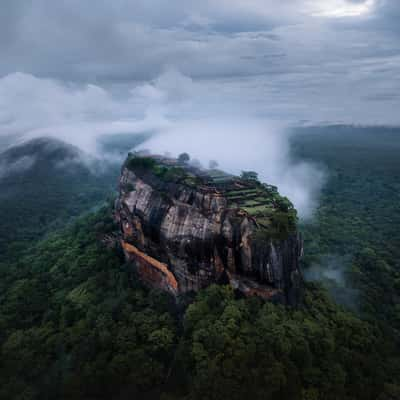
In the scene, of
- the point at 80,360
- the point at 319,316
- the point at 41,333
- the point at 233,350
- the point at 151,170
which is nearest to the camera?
the point at 233,350

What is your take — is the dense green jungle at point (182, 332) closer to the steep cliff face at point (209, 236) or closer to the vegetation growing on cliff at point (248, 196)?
the steep cliff face at point (209, 236)

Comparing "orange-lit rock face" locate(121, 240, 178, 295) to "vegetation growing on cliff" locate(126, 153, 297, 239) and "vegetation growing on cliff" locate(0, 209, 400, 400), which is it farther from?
"vegetation growing on cliff" locate(126, 153, 297, 239)

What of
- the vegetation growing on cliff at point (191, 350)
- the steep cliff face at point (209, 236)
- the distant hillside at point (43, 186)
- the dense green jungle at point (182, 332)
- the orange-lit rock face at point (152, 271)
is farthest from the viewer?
the distant hillside at point (43, 186)

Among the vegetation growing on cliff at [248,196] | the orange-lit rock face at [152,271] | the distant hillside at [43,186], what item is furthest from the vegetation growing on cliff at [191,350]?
the distant hillside at [43,186]

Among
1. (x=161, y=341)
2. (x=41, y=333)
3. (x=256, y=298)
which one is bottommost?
(x=41, y=333)

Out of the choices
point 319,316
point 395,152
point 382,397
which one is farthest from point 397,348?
point 395,152

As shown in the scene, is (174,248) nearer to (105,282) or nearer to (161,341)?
(161,341)
